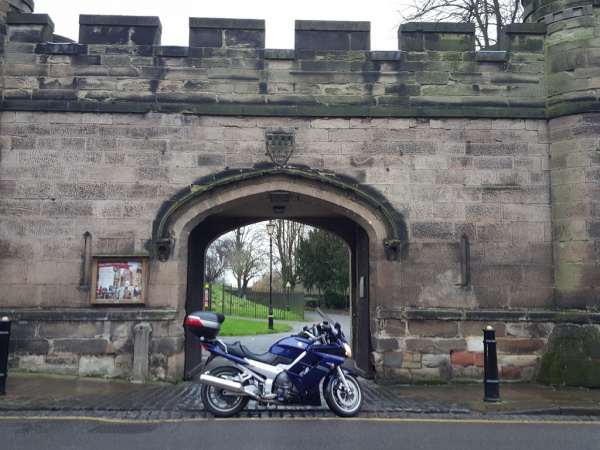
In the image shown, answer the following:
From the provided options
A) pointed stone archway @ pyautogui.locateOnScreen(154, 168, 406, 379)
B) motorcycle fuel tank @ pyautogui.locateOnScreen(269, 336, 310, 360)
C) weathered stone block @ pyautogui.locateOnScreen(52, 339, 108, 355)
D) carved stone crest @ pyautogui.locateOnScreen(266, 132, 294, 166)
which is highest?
carved stone crest @ pyautogui.locateOnScreen(266, 132, 294, 166)

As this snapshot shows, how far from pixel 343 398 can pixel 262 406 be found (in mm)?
1154


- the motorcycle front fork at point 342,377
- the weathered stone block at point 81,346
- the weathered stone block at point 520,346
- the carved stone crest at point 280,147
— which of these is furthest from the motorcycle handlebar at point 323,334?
the weathered stone block at point 81,346

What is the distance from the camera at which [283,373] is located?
6.98m

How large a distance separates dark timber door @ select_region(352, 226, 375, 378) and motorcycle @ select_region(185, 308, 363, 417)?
2.73 m

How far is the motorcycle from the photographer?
6.90 meters

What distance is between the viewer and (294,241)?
44625mm

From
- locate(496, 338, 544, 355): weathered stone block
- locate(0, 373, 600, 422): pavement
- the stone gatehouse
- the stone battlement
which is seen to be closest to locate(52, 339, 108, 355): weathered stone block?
the stone gatehouse

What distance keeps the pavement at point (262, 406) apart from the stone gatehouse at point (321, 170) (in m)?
0.51

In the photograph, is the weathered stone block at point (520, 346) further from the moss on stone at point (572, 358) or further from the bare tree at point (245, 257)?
the bare tree at point (245, 257)

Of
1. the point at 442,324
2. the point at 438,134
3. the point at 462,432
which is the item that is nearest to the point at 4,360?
the point at 462,432

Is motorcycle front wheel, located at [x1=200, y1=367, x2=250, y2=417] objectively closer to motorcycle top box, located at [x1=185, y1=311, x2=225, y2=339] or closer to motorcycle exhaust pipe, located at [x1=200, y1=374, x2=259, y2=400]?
motorcycle exhaust pipe, located at [x1=200, y1=374, x2=259, y2=400]

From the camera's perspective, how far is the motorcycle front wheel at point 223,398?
22.5 ft

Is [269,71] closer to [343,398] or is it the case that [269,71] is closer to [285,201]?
[285,201]

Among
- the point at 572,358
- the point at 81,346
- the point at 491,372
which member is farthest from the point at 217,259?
the point at 491,372
